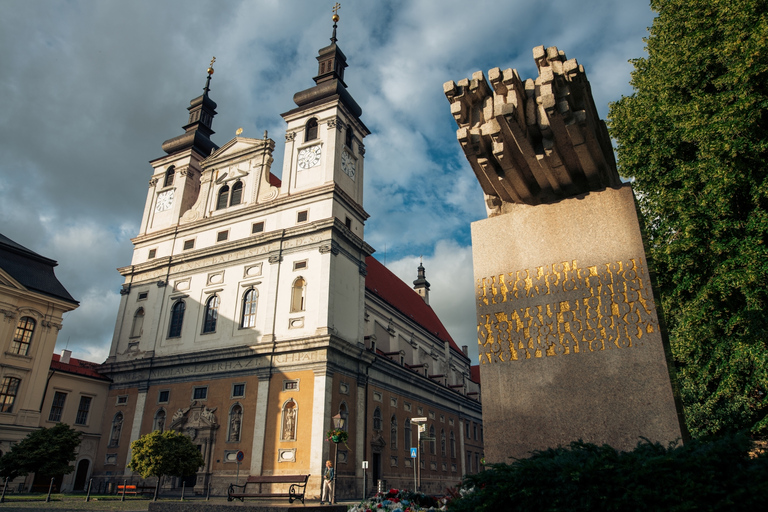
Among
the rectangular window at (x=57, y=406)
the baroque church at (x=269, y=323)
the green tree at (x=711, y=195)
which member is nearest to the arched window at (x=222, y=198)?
the baroque church at (x=269, y=323)

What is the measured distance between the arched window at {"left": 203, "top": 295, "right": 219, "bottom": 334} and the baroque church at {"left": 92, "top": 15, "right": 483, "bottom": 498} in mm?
74

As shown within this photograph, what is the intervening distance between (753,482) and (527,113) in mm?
4594

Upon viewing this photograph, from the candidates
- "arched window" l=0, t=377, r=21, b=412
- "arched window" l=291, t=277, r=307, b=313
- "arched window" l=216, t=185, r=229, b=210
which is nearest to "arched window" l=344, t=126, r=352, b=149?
"arched window" l=216, t=185, r=229, b=210

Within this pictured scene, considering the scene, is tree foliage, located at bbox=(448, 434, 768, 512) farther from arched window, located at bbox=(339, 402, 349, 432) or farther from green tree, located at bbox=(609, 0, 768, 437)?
arched window, located at bbox=(339, 402, 349, 432)

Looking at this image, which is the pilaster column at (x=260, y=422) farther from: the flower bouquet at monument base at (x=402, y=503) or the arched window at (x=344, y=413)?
the flower bouquet at monument base at (x=402, y=503)

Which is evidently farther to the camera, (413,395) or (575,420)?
(413,395)

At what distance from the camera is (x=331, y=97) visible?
3178 centimetres

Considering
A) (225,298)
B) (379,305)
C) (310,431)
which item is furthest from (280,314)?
(379,305)

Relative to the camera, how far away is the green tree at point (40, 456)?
1953 centimetres

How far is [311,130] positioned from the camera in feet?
105

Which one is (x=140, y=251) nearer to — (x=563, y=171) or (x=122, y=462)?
(x=122, y=462)

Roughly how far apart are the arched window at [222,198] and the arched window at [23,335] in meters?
11.7

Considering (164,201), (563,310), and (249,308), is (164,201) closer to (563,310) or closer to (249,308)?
Answer: (249,308)

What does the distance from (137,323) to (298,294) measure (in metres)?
11.6
